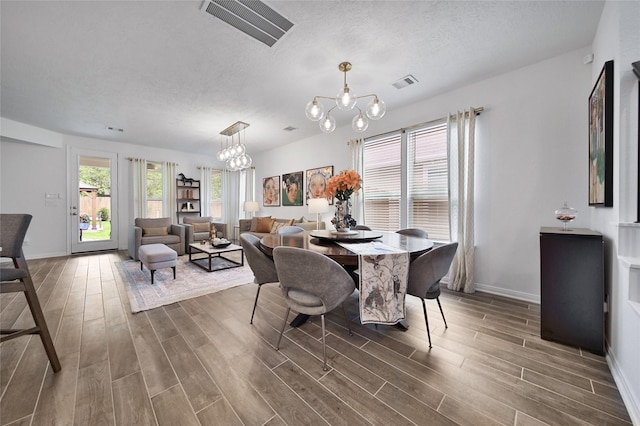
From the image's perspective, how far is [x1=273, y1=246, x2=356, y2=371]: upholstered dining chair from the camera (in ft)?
5.09

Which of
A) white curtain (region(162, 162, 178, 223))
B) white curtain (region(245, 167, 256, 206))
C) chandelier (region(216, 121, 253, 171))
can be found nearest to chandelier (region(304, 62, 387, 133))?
chandelier (region(216, 121, 253, 171))

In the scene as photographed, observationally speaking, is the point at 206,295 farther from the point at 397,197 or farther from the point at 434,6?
the point at 434,6

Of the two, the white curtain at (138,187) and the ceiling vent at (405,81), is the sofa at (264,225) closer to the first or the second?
the white curtain at (138,187)

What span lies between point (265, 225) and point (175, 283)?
9.09 ft

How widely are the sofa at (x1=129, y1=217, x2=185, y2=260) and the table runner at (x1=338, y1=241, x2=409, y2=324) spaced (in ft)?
15.9

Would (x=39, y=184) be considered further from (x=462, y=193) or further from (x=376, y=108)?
(x=462, y=193)

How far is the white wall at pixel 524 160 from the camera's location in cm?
247

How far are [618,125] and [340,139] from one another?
367 centimetres

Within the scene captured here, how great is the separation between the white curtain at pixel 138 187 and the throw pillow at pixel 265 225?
3051mm

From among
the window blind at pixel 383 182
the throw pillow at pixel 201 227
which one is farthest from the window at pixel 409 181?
the throw pillow at pixel 201 227

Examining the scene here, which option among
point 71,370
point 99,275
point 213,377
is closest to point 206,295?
point 71,370

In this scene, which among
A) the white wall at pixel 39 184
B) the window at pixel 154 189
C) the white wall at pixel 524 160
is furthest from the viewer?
the window at pixel 154 189

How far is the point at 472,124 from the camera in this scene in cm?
301

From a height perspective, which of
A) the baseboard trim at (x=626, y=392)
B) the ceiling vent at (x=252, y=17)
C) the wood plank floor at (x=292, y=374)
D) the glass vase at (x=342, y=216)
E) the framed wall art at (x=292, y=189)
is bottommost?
the wood plank floor at (x=292, y=374)
